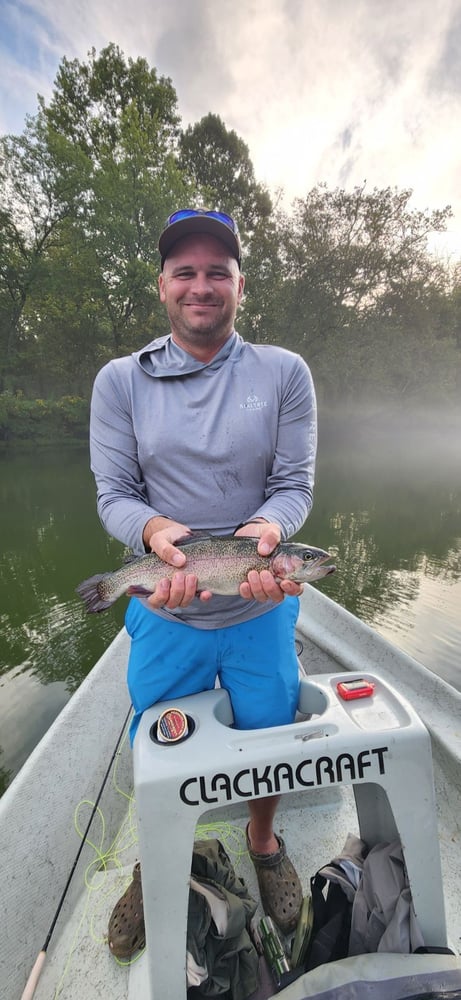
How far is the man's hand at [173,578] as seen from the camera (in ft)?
5.96

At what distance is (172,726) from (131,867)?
4.48ft

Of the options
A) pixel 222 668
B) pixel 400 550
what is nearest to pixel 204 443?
pixel 222 668

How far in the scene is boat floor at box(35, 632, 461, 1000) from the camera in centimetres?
183

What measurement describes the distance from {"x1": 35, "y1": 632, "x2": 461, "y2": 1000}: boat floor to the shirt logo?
2337 millimetres

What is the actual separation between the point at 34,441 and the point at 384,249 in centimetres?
2573

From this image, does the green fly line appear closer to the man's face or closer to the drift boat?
the drift boat

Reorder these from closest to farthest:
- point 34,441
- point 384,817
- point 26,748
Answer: point 384,817 → point 26,748 → point 34,441

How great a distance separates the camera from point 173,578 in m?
1.84

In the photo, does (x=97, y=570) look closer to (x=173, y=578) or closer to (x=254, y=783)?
(x=173, y=578)

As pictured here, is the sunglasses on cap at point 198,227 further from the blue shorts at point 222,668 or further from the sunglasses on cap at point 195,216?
the blue shorts at point 222,668

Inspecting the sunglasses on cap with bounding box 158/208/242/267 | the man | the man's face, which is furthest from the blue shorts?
the sunglasses on cap with bounding box 158/208/242/267

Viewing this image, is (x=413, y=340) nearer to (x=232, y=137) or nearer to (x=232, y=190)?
(x=232, y=190)

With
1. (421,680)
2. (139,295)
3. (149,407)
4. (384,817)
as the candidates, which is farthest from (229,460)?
(139,295)

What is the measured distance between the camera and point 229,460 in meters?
2.01
